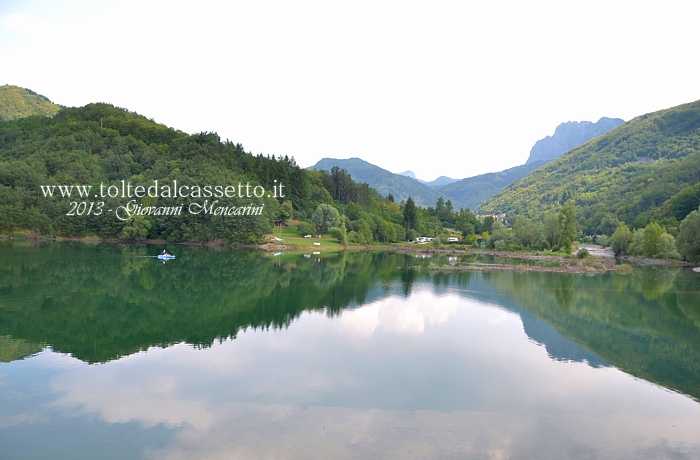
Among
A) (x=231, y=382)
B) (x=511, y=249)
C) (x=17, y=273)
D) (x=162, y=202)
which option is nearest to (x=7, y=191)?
(x=162, y=202)

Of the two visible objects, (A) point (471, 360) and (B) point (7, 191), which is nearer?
(A) point (471, 360)

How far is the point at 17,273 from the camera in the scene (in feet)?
132

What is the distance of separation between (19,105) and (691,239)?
225359mm

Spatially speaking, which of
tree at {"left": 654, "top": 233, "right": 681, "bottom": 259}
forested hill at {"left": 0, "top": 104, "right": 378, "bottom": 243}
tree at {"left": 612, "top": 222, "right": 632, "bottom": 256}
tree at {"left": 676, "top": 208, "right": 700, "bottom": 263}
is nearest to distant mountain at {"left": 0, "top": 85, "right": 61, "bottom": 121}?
forested hill at {"left": 0, "top": 104, "right": 378, "bottom": 243}

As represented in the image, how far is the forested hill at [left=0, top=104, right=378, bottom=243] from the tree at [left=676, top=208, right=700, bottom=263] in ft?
241

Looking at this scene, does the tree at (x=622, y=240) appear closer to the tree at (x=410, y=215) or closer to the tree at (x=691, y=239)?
the tree at (x=691, y=239)

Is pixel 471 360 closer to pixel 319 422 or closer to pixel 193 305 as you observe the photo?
pixel 319 422

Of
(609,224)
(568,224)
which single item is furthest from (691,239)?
(609,224)

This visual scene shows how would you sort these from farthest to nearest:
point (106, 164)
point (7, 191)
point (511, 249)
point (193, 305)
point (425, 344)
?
1. point (106, 164)
2. point (511, 249)
3. point (7, 191)
4. point (193, 305)
5. point (425, 344)

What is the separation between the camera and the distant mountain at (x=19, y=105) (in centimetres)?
17875

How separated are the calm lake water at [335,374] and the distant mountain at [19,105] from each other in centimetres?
18143

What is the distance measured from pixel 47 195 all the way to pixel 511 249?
327 feet

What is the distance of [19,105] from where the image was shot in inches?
7283

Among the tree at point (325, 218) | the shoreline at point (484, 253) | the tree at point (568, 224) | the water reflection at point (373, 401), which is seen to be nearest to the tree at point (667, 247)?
the shoreline at point (484, 253)
